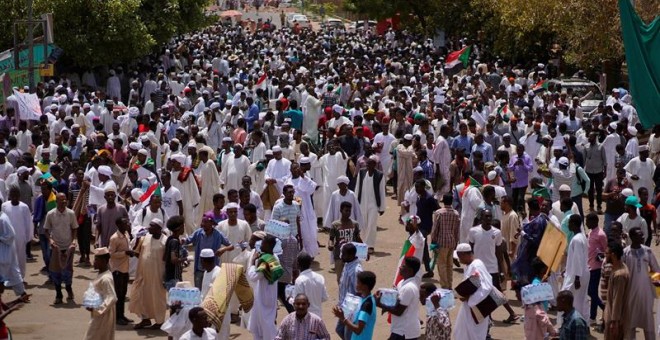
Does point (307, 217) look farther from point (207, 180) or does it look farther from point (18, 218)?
point (18, 218)

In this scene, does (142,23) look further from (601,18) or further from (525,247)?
(525,247)

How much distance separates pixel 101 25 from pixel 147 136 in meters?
12.8

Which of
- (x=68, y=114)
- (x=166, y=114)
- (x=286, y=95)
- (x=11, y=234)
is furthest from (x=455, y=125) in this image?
(x=11, y=234)

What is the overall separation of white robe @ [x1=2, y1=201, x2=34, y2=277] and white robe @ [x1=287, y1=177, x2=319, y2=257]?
10.2ft

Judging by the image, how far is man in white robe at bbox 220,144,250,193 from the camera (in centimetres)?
1845

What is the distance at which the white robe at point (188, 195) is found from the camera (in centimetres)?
1756

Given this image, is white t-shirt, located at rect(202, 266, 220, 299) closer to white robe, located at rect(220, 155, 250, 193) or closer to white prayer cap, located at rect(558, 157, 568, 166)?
white robe, located at rect(220, 155, 250, 193)

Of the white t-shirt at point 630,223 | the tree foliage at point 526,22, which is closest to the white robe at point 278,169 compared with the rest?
the white t-shirt at point 630,223

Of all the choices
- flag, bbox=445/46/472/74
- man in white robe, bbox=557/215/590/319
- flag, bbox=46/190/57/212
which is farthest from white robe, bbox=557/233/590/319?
flag, bbox=445/46/472/74

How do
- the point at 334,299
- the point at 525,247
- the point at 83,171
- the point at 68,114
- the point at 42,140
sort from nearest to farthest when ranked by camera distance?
1. the point at 525,247
2. the point at 334,299
3. the point at 83,171
4. the point at 42,140
5. the point at 68,114

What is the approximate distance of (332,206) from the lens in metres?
16.0

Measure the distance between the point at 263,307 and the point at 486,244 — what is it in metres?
2.78

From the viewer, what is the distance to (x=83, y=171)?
17.8m

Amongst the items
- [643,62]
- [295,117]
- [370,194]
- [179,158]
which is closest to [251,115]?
[295,117]
